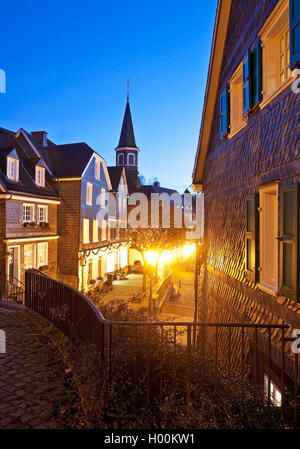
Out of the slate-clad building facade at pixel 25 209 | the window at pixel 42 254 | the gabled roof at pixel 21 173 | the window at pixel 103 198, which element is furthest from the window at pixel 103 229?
the window at pixel 42 254

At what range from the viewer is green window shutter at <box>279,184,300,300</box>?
384 centimetres

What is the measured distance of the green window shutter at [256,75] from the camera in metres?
5.39

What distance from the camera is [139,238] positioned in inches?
851

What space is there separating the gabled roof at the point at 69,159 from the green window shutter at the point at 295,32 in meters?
17.8

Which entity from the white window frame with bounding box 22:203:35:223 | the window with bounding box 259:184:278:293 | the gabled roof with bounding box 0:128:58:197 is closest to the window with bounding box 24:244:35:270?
the white window frame with bounding box 22:203:35:223

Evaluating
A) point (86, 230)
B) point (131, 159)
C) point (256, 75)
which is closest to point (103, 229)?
point (86, 230)

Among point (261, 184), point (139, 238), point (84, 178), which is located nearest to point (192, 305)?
point (139, 238)

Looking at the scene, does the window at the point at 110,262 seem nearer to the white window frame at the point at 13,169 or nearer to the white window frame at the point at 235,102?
the white window frame at the point at 13,169

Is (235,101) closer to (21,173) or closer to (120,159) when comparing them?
(21,173)

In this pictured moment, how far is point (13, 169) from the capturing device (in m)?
16.7

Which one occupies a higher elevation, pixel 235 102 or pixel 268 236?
pixel 235 102

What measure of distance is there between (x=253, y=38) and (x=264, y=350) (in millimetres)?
6256

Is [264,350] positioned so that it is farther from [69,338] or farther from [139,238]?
[139,238]

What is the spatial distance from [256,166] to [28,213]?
15475 mm
